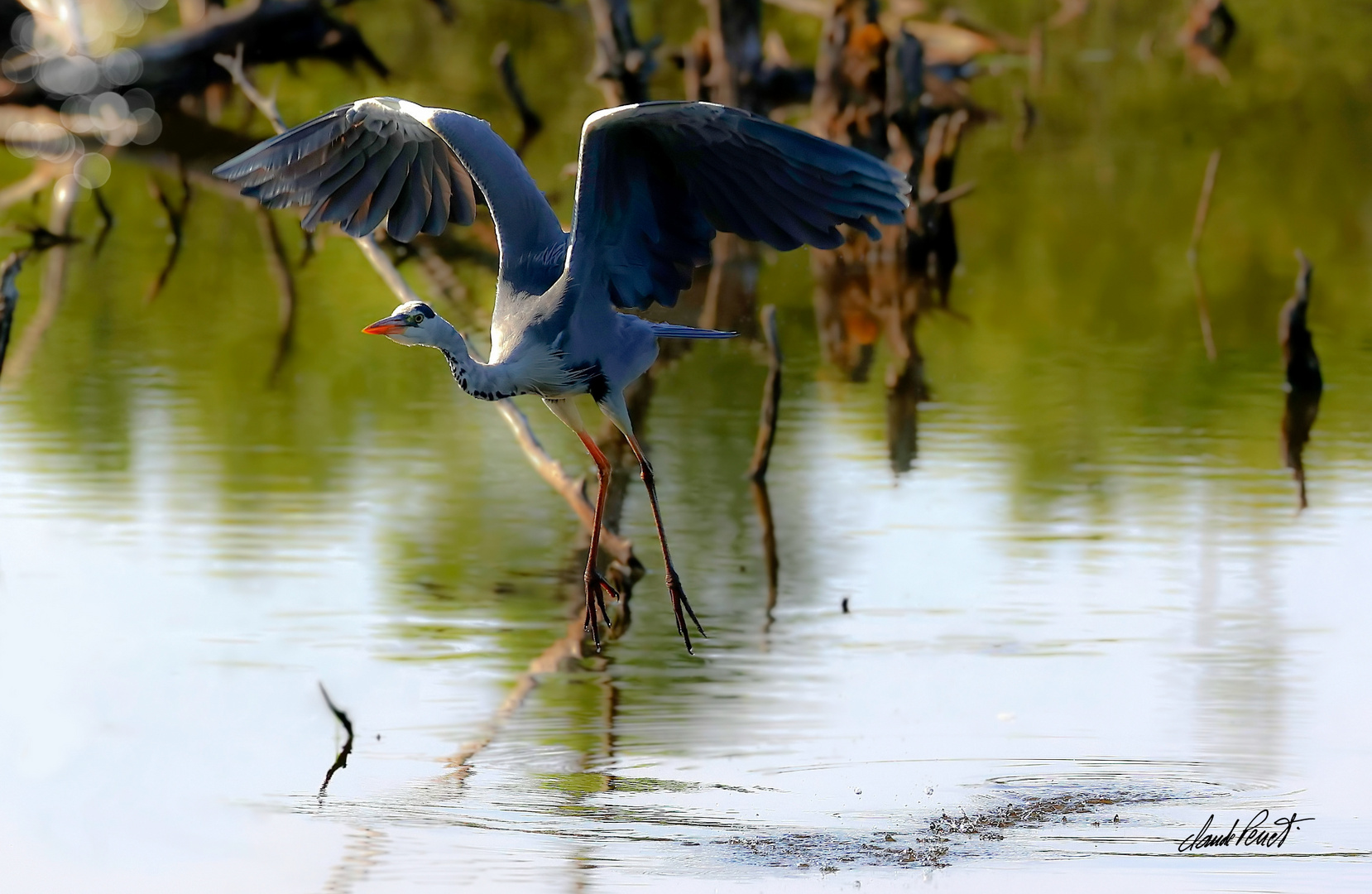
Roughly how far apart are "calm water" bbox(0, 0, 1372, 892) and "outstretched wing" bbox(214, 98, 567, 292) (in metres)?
2.31

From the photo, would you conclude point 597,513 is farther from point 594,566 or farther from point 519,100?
point 519,100

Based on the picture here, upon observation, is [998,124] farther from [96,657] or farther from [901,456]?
[96,657]

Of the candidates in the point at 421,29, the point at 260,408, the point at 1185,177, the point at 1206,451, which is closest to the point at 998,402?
the point at 1206,451

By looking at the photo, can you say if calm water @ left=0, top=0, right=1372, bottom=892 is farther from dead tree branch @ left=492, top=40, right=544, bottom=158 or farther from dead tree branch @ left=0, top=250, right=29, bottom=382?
dead tree branch @ left=492, top=40, right=544, bottom=158

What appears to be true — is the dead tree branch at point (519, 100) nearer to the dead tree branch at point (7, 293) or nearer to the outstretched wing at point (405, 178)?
the dead tree branch at point (7, 293)

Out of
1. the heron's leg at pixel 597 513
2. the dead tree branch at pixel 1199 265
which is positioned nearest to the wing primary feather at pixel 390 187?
the heron's leg at pixel 597 513

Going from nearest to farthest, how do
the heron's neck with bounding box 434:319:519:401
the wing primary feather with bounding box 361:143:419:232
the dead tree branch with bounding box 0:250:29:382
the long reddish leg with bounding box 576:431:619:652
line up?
1. the heron's neck with bounding box 434:319:519:401
2. the long reddish leg with bounding box 576:431:619:652
3. the wing primary feather with bounding box 361:143:419:232
4. the dead tree branch with bounding box 0:250:29:382

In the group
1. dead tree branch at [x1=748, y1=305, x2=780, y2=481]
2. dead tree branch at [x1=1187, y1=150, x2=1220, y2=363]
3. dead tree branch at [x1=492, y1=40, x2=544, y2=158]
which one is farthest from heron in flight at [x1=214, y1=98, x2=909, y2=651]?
dead tree branch at [x1=492, y1=40, x2=544, y2=158]

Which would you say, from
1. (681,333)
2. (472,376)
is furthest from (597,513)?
(472,376)

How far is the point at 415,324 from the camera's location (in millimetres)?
8062

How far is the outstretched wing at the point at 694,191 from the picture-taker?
7781 mm
